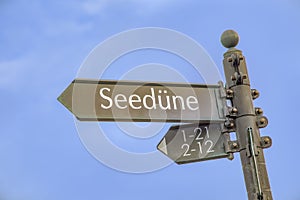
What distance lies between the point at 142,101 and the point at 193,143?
496mm

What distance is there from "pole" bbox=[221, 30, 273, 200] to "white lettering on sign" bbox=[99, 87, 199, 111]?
0.28 m

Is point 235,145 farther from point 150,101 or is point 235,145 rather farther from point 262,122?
point 150,101

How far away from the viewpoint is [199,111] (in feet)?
12.6

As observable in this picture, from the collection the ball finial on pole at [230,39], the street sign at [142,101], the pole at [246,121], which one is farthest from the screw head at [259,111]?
the ball finial on pole at [230,39]

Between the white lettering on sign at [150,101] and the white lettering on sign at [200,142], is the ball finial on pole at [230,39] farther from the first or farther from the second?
the white lettering on sign at [200,142]

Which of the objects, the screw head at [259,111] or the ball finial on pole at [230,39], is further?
the ball finial on pole at [230,39]

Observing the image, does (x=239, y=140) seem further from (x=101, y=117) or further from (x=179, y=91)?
(x=101, y=117)

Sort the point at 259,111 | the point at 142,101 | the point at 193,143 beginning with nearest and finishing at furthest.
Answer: the point at 142,101 < the point at 259,111 < the point at 193,143

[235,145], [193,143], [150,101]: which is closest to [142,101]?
[150,101]

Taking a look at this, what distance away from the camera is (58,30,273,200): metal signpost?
352 centimetres

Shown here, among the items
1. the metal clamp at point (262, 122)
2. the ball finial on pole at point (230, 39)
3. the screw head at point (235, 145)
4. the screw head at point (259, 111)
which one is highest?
the ball finial on pole at point (230, 39)

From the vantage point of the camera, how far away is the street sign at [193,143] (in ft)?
12.6

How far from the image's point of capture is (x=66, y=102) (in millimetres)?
3369

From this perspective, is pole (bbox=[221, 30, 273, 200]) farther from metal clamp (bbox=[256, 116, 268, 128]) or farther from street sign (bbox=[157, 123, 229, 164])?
street sign (bbox=[157, 123, 229, 164])
